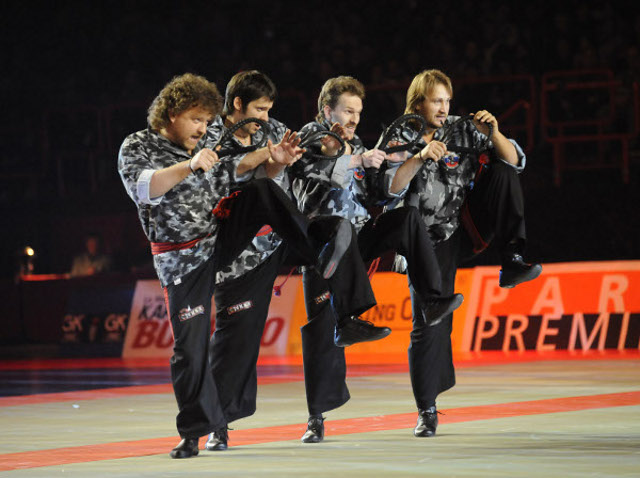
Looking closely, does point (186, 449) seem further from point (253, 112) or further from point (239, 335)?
point (253, 112)

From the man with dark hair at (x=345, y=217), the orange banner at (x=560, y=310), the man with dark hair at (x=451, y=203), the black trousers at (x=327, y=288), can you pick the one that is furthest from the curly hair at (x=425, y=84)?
the orange banner at (x=560, y=310)

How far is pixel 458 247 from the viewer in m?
7.39

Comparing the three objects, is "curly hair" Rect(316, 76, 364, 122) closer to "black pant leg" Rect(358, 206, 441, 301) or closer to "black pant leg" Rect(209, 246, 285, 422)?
"black pant leg" Rect(358, 206, 441, 301)

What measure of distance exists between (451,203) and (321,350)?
1.21 m

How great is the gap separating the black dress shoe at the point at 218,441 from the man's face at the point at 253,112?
1.69 m

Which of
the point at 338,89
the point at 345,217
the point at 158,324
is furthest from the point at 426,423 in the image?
the point at 158,324

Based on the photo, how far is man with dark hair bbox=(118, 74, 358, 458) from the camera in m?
6.20

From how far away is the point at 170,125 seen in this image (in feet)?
20.7

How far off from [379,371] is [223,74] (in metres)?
8.40

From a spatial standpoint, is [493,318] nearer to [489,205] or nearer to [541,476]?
[489,205]

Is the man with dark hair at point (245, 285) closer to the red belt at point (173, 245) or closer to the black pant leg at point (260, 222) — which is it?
the black pant leg at point (260, 222)

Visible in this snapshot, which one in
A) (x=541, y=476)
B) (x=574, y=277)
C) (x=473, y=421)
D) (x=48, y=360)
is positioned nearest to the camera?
(x=541, y=476)

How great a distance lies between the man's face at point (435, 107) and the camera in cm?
715

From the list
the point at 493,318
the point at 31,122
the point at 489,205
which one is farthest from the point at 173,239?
the point at 31,122
